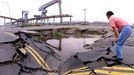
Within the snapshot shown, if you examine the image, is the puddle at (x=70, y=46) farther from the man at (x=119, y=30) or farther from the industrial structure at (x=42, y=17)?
the industrial structure at (x=42, y=17)

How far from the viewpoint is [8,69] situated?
1212 cm

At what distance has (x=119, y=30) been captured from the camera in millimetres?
10852

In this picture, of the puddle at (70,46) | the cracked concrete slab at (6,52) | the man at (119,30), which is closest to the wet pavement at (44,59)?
the cracked concrete slab at (6,52)

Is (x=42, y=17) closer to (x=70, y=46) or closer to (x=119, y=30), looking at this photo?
(x=70, y=46)

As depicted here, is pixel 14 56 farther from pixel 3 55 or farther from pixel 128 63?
pixel 128 63

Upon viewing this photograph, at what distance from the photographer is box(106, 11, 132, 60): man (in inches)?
415

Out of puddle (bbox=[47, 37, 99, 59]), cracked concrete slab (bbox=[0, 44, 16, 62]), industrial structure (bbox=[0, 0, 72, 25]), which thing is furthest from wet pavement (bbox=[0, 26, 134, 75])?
industrial structure (bbox=[0, 0, 72, 25])

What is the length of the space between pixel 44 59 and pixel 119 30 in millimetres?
4264

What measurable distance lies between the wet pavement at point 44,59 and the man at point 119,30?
0.44 meters

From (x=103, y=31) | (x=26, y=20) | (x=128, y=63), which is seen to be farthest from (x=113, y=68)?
(x=26, y=20)

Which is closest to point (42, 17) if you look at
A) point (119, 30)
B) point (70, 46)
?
point (70, 46)

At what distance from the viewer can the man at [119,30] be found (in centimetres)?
1053

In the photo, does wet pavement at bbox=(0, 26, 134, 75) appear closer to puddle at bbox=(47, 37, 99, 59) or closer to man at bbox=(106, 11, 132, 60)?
man at bbox=(106, 11, 132, 60)

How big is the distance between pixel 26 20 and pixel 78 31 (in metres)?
16.3
